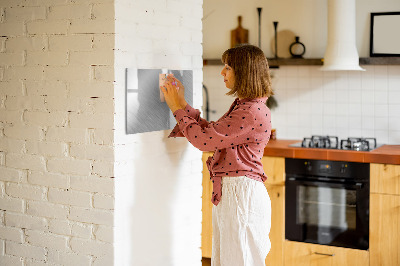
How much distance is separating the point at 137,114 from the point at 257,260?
2.88ft

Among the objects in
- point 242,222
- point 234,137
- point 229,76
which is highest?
point 229,76

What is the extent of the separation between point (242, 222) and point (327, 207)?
1.65 metres

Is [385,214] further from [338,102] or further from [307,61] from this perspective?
[307,61]

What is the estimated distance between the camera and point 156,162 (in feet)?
9.43

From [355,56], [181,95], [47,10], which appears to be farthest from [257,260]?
[355,56]

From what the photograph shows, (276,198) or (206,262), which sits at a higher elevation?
(276,198)

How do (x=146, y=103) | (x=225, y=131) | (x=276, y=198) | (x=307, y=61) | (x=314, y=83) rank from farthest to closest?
1. (x=314, y=83)
2. (x=307, y=61)
3. (x=276, y=198)
4. (x=146, y=103)
5. (x=225, y=131)

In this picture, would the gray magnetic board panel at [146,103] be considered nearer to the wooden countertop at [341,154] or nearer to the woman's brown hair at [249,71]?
the woman's brown hair at [249,71]

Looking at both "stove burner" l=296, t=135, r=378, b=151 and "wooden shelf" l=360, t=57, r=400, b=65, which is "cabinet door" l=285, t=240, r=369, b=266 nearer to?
"stove burner" l=296, t=135, r=378, b=151

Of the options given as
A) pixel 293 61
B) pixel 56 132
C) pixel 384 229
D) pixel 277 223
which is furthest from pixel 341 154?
pixel 56 132

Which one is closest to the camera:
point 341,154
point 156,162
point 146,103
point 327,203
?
point 146,103

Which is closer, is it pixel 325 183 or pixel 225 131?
pixel 225 131

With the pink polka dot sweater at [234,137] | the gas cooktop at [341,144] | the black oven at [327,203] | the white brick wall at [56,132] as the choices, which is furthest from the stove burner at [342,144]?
the white brick wall at [56,132]

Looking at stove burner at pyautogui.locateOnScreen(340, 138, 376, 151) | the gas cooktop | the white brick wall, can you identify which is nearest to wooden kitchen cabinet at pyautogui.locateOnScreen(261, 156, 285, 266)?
the gas cooktop
